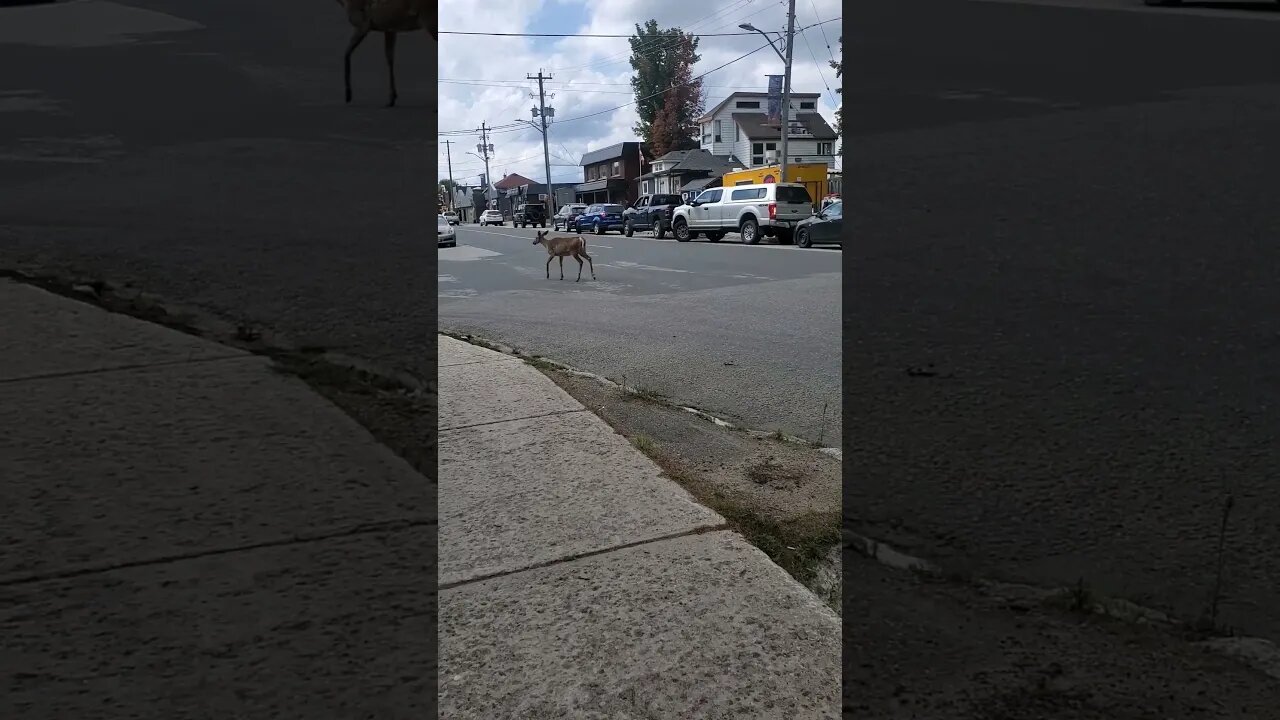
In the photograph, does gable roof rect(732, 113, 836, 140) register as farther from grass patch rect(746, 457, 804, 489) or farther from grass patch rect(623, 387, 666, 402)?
grass patch rect(746, 457, 804, 489)

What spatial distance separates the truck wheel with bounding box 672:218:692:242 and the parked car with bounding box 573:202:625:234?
10168 millimetres

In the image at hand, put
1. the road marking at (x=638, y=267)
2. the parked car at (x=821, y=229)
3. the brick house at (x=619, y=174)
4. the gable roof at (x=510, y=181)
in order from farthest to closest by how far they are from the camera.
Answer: the gable roof at (x=510, y=181) → the brick house at (x=619, y=174) → the parked car at (x=821, y=229) → the road marking at (x=638, y=267)

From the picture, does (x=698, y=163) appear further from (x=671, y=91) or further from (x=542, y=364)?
(x=542, y=364)

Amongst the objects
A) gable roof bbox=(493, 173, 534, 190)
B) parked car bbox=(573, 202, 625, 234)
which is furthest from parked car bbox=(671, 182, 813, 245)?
gable roof bbox=(493, 173, 534, 190)

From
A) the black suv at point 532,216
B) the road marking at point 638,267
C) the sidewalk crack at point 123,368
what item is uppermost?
the black suv at point 532,216

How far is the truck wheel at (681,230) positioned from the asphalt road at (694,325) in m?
10.3

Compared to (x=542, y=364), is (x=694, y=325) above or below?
above

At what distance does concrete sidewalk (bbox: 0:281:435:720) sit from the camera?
2.29m

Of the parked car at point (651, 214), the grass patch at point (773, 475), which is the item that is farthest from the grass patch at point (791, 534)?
the parked car at point (651, 214)

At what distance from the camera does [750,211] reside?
2533 cm

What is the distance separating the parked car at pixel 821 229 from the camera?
849 inches

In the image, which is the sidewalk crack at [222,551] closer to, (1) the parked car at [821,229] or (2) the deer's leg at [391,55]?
(2) the deer's leg at [391,55]

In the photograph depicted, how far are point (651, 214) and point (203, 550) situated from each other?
1219 inches

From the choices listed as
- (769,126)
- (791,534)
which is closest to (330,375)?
(791,534)
